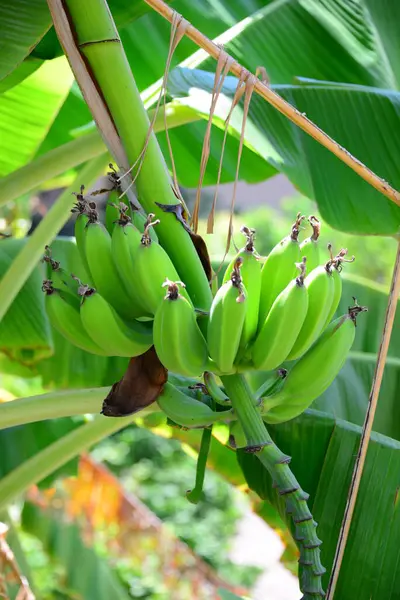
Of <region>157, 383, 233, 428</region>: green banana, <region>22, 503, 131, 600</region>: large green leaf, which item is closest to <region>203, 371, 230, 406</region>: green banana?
<region>157, 383, 233, 428</region>: green banana

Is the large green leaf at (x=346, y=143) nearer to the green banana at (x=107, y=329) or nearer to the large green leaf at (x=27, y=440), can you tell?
the green banana at (x=107, y=329)

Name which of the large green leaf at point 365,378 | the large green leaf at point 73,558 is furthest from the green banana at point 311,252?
the large green leaf at point 73,558

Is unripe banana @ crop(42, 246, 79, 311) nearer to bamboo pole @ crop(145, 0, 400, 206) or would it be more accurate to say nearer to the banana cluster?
the banana cluster

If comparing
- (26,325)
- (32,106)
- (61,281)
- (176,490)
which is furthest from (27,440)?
(176,490)

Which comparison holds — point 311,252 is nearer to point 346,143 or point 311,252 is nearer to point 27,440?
point 346,143

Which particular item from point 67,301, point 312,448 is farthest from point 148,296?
point 312,448

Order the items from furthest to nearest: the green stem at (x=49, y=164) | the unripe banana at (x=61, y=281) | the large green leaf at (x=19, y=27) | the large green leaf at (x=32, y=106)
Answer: the large green leaf at (x=32, y=106) → the green stem at (x=49, y=164) → the large green leaf at (x=19, y=27) → the unripe banana at (x=61, y=281)
